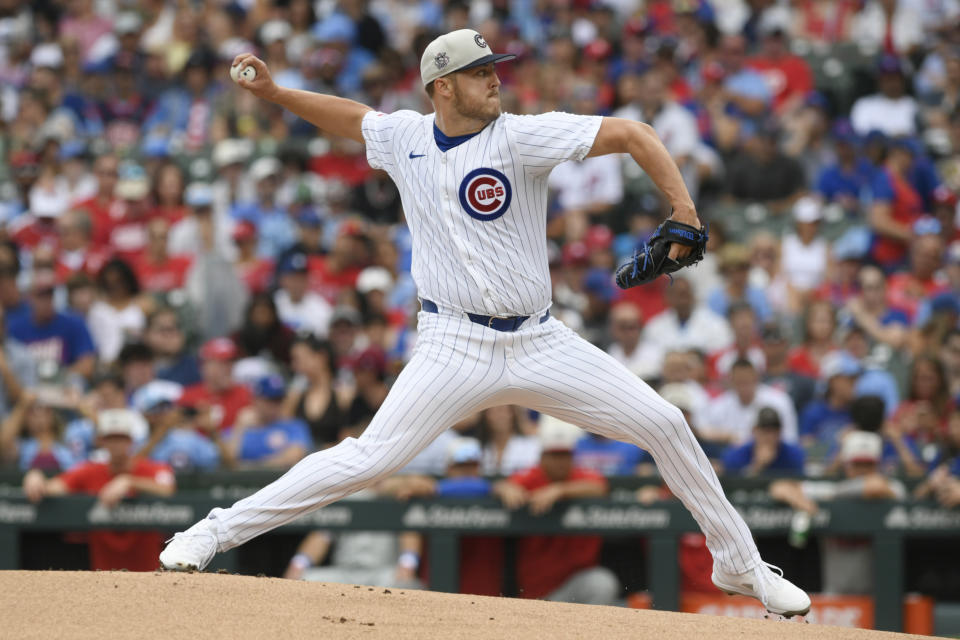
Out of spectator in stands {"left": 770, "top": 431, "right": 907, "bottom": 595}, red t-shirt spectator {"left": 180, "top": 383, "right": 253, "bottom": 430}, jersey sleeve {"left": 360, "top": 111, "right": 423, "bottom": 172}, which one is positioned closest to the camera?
jersey sleeve {"left": 360, "top": 111, "right": 423, "bottom": 172}

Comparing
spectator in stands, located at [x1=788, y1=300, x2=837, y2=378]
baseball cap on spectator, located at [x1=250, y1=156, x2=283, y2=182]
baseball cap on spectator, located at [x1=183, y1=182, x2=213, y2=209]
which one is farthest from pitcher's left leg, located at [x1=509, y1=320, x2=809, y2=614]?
baseball cap on spectator, located at [x1=250, y1=156, x2=283, y2=182]

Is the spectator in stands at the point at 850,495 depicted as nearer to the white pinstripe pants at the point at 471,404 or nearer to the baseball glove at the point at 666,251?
the white pinstripe pants at the point at 471,404

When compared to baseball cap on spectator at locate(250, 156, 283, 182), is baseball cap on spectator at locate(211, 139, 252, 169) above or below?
above

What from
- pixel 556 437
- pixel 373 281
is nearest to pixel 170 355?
pixel 373 281

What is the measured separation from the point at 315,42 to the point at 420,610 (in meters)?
9.06

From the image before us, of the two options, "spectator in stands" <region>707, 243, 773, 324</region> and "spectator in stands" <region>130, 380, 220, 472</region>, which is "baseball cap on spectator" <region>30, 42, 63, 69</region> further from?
"spectator in stands" <region>707, 243, 773, 324</region>

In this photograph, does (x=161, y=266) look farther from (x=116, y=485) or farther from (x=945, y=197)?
(x=945, y=197)

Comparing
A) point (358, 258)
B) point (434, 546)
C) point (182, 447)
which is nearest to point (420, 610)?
point (434, 546)

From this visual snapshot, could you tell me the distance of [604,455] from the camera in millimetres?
7945

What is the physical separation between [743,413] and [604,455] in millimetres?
839

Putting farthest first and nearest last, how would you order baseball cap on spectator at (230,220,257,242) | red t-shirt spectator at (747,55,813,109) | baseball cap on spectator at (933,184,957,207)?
1. red t-shirt spectator at (747,55,813,109)
2. baseball cap on spectator at (230,220,257,242)
3. baseball cap on spectator at (933,184,957,207)

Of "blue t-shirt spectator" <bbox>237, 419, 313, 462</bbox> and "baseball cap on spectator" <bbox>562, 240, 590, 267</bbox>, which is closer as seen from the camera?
"blue t-shirt spectator" <bbox>237, 419, 313, 462</bbox>

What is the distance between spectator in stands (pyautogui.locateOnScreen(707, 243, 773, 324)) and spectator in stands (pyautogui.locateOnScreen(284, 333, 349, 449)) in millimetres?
2650

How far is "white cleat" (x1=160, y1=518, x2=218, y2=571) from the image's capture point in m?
4.75
